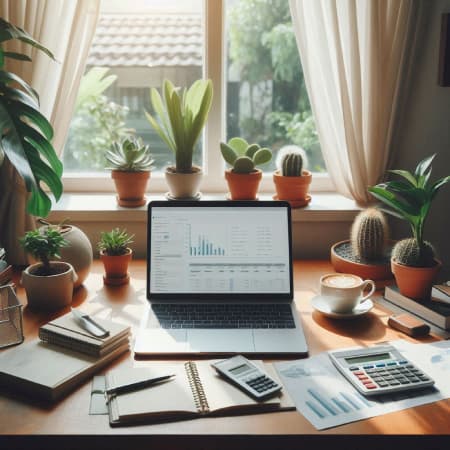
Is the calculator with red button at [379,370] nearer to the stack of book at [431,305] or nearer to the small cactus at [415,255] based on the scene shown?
the stack of book at [431,305]

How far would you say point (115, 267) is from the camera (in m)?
1.73

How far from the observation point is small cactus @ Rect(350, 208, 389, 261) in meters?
1.78

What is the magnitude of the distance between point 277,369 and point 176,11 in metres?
1.29

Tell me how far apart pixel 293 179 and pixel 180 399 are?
96 cm

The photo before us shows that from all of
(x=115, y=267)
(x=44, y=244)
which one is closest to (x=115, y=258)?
(x=115, y=267)

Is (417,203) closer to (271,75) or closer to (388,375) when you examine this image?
(388,375)

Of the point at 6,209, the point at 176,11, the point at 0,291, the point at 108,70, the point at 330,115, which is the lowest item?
the point at 0,291

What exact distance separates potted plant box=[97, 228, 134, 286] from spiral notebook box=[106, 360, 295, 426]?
0.50 metres

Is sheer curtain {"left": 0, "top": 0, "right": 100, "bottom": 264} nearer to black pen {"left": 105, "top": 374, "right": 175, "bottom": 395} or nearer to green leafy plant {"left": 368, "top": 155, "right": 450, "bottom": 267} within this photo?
black pen {"left": 105, "top": 374, "right": 175, "bottom": 395}

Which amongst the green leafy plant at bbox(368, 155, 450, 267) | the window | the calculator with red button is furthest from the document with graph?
the window

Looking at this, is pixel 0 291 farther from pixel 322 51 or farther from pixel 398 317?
pixel 322 51

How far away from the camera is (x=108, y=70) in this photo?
6.93ft

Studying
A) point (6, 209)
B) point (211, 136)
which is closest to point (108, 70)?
point (211, 136)

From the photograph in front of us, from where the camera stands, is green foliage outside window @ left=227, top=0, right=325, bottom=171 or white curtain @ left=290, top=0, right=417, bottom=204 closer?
white curtain @ left=290, top=0, right=417, bottom=204
